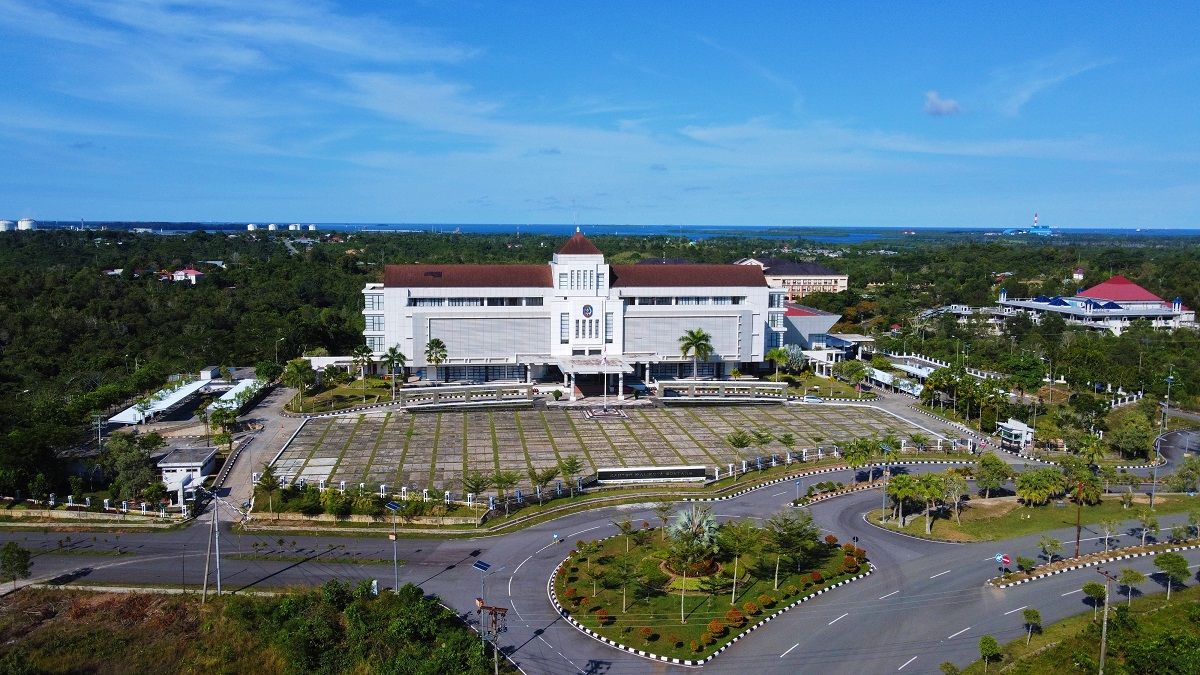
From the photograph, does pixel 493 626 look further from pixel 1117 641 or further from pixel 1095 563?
pixel 1095 563

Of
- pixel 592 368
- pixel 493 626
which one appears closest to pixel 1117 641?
pixel 493 626

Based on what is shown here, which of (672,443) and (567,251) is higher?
(567,251)

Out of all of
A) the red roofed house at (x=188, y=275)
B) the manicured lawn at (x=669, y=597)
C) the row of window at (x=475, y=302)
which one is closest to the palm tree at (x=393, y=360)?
the row of window at (x=475, y=302)

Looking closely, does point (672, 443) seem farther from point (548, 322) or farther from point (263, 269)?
point (263, 269)

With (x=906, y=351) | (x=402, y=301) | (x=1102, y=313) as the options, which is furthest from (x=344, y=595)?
(x=1102, y=313)

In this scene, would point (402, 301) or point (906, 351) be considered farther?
point (906, 351)

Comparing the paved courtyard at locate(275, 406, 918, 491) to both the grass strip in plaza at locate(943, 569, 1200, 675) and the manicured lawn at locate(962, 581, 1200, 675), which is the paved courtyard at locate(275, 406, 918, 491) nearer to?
the grass strip in plaza at locate(943, 569, 1200, 675)

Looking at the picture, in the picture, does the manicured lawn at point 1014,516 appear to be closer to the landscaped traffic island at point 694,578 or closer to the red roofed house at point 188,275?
Result: the landscaped traffic island at point 694,578
